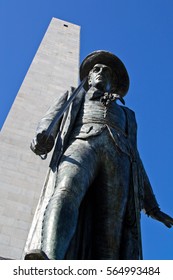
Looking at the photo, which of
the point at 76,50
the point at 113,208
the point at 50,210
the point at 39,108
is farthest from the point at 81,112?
the point at 76,50

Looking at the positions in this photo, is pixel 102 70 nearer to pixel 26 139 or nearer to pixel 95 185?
pixel 95 185

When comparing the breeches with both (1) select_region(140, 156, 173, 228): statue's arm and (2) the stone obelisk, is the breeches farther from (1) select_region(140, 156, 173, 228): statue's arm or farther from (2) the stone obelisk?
(2) the stone obelisk

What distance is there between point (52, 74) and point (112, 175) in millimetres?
7419

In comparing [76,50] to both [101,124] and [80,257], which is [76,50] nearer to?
[101,124]

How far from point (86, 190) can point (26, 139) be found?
4.71 metres

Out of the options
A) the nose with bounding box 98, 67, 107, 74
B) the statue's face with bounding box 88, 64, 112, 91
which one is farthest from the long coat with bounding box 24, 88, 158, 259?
the nose with bounding box 98, 67, 107, 74

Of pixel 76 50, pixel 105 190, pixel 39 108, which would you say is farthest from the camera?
pixel 76 50

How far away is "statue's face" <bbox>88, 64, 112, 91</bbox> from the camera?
5590mm

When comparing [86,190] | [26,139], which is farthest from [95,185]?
[26,139]

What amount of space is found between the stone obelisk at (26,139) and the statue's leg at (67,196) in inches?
104

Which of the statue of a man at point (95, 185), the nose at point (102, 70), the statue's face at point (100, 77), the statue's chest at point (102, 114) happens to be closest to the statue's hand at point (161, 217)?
the statue of a man at point (95, 185)

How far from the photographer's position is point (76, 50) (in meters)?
13.5
